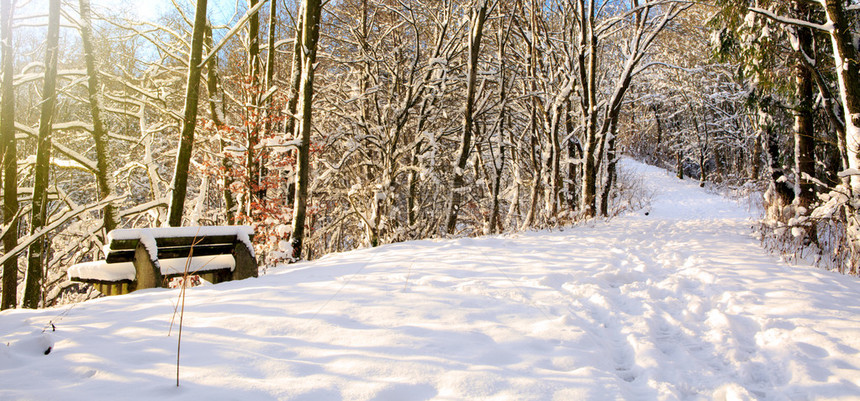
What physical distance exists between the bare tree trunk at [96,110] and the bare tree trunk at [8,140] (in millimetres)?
1004

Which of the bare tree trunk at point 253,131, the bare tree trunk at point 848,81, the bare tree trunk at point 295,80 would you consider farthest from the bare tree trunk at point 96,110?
the bare tree trunk at point 848,81

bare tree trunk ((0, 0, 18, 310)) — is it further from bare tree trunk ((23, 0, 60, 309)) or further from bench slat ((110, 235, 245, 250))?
bench slat ((110, 235, 245, 250))

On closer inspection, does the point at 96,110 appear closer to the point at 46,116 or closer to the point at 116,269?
the point at 46,116

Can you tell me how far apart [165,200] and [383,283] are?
592cm

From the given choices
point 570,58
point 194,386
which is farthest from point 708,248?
point 570,58

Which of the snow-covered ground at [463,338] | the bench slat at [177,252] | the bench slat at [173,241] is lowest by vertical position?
the snow-covered ground at [463,338]

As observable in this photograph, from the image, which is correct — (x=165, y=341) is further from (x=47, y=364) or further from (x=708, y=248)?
(x=708, y=248)

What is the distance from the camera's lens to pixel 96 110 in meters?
7.66

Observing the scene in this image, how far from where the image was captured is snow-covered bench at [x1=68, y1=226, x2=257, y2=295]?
4.07m

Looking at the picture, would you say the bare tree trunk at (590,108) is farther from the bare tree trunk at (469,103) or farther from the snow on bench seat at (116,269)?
the snow on bench seat at (116,269)

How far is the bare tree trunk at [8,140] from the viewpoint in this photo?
686 centimetres

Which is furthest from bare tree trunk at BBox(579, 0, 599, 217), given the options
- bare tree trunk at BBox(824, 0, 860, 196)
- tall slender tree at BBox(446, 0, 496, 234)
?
bare tree trunk at BBox(824, 0, 860, 196)

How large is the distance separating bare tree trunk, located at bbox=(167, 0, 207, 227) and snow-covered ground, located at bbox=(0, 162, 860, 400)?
348 cm

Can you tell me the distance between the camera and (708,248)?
6191mm
